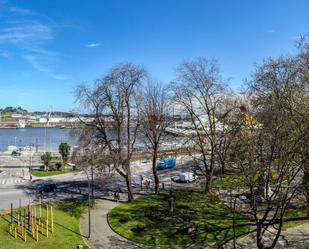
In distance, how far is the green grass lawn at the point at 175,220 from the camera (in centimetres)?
2403

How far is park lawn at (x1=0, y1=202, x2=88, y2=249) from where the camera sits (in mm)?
22625

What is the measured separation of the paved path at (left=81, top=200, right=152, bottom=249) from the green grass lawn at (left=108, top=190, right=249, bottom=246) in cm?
56

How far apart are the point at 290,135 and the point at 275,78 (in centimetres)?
758

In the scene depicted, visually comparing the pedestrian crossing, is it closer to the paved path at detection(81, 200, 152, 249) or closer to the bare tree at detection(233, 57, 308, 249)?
the paved path at detection(81, 200, 152, 249)

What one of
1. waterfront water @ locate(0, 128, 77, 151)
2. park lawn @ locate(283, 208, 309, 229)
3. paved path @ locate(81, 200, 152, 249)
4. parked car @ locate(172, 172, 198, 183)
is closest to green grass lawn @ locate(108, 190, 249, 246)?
paved path @ locate(81, 200, 152, 249)

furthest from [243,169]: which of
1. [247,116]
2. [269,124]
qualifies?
[247,116]

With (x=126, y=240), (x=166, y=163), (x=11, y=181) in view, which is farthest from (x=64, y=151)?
(x=126, y=240)

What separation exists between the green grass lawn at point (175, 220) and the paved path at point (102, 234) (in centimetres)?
56

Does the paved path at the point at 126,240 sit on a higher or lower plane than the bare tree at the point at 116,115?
lower

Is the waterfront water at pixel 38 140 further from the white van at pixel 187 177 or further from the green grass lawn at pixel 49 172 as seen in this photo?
the white van at pixel 187 177

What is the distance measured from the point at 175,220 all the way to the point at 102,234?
229 inches

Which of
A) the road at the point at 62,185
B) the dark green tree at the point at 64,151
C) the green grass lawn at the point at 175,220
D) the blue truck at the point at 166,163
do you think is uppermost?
the dark green tree at the point at 64,151

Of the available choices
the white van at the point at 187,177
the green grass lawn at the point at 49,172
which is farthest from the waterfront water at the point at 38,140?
the white van at the point at 187,177

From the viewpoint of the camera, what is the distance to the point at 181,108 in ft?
118
